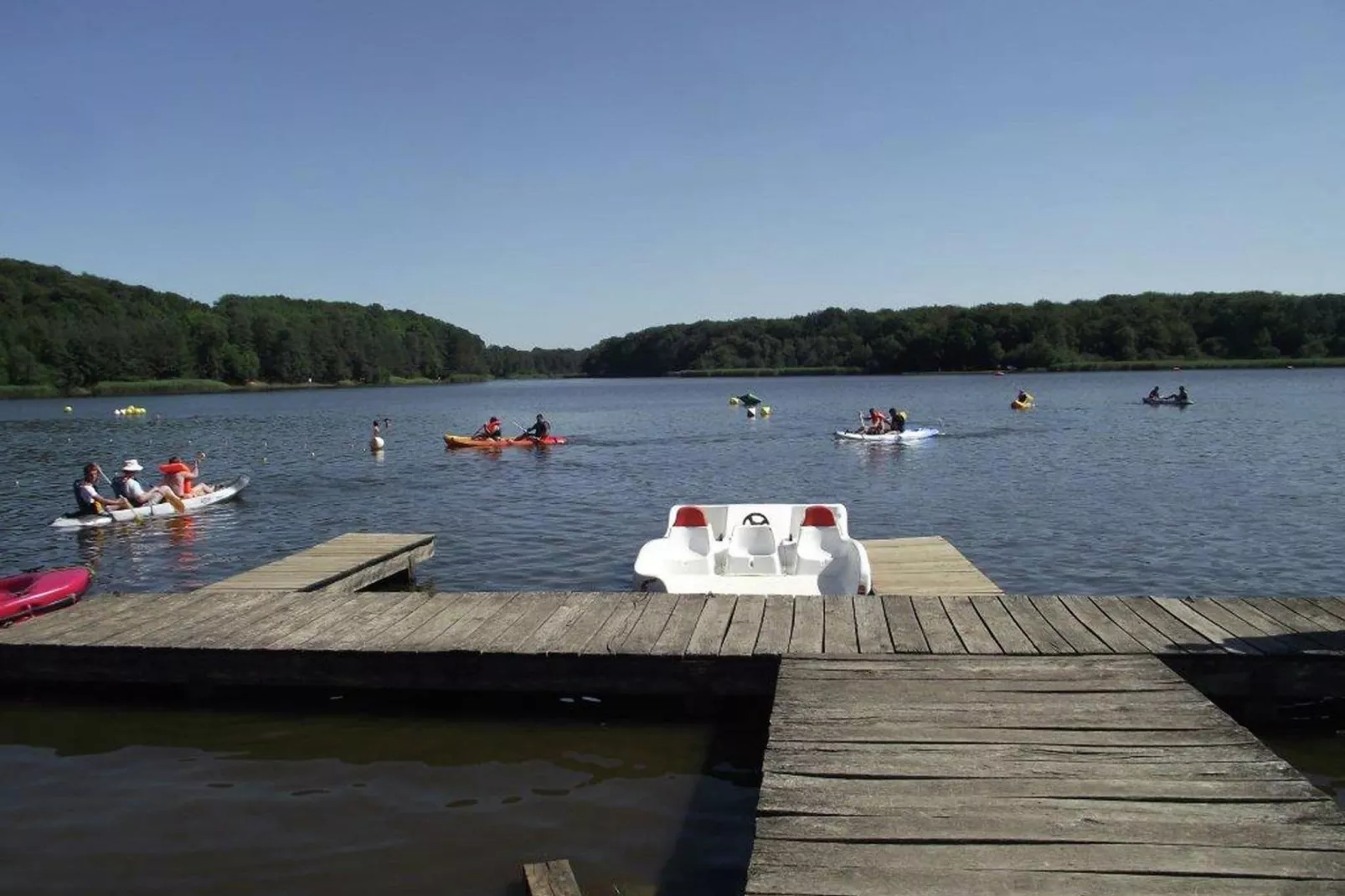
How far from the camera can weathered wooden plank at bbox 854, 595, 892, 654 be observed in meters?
6.98

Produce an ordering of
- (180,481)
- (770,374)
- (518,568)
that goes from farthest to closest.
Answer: (770,374), (180,481), (518,568)

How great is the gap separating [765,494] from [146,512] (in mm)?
12767

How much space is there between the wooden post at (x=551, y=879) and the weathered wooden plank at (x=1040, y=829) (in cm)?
117

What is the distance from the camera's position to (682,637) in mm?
7367

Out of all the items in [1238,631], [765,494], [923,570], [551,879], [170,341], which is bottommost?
[765,494]

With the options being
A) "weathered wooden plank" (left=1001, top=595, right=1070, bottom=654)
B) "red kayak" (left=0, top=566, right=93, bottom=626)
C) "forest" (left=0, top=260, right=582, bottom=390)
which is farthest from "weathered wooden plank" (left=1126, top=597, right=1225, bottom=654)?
"forest" (left=0, top=260, right=582, bottom=390)

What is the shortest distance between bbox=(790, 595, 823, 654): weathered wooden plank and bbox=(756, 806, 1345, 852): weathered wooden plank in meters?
2.62

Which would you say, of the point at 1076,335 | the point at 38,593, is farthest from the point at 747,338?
the point at 38,593

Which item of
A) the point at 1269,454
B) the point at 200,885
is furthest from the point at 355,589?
the point at 1269,454

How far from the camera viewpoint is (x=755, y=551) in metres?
11.2

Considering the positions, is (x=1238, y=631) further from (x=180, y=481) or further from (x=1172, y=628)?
(x=180, y=481)

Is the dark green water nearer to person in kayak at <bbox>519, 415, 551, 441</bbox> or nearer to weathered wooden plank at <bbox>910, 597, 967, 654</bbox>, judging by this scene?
weathered wooden plank at <bbox>910, 597, 967, 654</bbox>

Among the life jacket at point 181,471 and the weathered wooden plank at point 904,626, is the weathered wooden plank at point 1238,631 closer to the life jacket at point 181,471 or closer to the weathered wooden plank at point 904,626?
the weathered wooden plank at point 904,626

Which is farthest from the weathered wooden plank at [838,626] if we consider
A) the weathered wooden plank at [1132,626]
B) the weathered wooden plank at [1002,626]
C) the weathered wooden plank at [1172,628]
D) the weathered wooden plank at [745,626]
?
the weathered wooden plank at [1172,628]
